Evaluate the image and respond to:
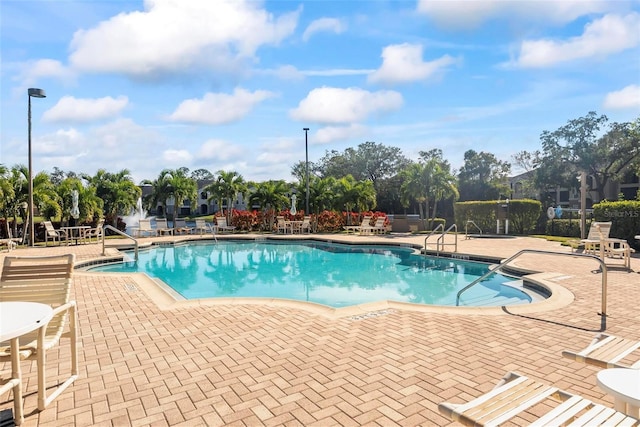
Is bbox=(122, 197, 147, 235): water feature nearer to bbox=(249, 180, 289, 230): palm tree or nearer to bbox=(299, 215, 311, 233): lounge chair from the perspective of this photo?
bbox=(249, 180, 289, 230): palm tree

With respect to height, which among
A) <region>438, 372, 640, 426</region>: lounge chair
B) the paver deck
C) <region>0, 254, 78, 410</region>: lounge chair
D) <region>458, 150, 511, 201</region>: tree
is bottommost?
the paver deck

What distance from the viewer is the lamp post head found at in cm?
1376

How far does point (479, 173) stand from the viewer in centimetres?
4250

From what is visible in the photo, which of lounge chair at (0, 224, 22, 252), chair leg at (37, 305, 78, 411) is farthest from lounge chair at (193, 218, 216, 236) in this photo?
chair leg at (37, 305, 78, 411)

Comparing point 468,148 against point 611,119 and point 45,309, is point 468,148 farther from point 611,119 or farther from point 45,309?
point 45,309

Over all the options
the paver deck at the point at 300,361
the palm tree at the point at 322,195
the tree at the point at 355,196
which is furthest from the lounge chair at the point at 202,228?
the paver deck at the point at 300,361

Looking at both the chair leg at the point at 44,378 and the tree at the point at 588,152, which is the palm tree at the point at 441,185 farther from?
the chair leg at the point at 44,378

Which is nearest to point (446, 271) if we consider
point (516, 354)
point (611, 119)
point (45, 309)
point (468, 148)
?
point (516, 354)

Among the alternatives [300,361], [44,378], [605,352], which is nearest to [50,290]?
[44,378]

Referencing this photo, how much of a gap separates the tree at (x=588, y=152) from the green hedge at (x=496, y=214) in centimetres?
1756

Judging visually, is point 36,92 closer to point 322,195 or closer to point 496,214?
point 322,195

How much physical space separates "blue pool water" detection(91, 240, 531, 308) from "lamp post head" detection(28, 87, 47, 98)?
21.7 ft

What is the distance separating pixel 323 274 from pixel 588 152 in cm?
3251

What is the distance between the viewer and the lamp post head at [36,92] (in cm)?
1376
